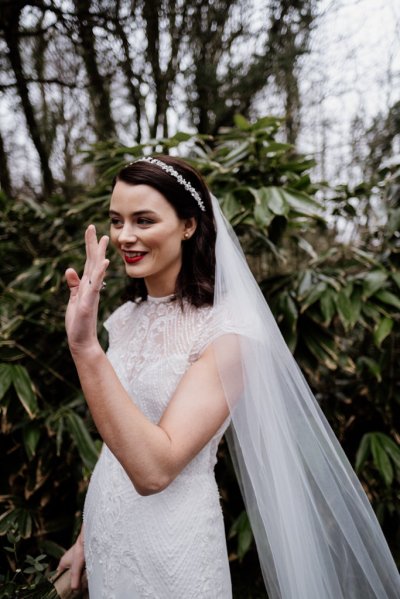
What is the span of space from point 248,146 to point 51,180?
1.96 metres

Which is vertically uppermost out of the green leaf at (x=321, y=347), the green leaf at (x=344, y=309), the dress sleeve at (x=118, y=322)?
the dress sleeve at (x=118, y=322)

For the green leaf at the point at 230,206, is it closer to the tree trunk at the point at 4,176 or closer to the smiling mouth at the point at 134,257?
Answer: the smiling mouth at the point at 134,257

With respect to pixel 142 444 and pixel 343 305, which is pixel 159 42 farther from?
pixel 142 444

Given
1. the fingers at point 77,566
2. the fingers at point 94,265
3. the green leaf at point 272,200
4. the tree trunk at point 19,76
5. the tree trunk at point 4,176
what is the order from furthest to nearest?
the tree trunk at point 4,176 < the tree trunk at point 19,76 < the green leaf at point 272,200 < the fingers at point 77,566 < the fingers at point 94,265

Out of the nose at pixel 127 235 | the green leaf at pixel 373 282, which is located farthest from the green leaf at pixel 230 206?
the nose at pixel 127 235

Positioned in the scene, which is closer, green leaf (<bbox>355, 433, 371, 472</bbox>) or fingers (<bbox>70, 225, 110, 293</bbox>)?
fingers (<bbox>70, 225, 110, 293</bbox>)

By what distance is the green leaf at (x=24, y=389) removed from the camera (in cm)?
169

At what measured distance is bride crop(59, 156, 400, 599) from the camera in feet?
3.22

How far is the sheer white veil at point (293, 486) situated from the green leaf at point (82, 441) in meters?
0.87

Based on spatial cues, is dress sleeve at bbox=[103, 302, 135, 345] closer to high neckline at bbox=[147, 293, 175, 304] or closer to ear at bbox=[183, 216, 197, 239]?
high neckline at bbox=[147, 293, 175, 304]

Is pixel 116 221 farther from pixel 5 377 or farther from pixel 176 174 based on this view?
pixel 5 377

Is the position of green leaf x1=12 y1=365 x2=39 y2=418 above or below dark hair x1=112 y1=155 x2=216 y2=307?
below

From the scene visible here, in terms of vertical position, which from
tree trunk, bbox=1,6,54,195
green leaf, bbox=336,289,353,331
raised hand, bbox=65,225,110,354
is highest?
tree trunk, bbox=1,6,54,195

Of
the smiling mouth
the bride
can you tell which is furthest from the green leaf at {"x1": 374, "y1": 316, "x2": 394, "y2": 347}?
the smiling mouth
